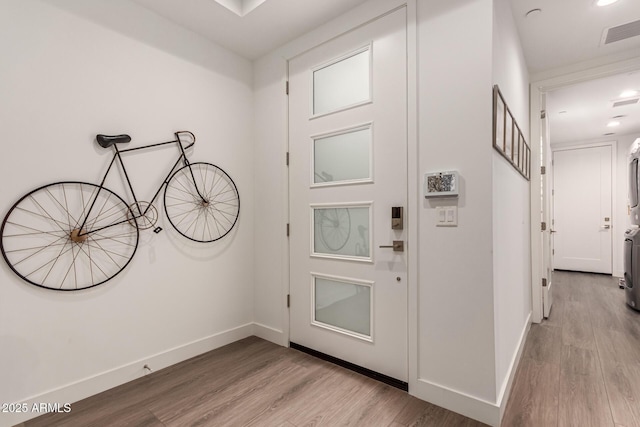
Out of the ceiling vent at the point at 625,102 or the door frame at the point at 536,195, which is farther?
the ceiling vent at the point at 625,102

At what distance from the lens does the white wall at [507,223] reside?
6.04 feet

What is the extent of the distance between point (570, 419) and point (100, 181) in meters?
3.29

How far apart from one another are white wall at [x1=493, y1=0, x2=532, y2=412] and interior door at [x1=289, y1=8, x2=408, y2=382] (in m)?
0.54

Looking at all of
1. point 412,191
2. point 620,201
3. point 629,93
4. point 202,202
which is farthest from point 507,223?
point 620,201

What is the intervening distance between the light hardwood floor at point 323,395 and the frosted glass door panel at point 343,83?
2.07 m

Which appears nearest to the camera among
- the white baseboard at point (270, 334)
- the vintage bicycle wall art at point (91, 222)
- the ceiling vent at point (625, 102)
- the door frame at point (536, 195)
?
the vintage bicycle wall art at point (91, 222)

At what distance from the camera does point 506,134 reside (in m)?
2.14

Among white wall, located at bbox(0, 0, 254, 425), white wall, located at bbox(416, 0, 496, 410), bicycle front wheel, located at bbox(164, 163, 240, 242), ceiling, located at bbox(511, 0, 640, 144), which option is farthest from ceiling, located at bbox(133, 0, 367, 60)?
ceiling, located at bbox(511, 0, 640, 144)

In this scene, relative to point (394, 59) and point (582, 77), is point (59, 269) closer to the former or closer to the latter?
point (394, 59)

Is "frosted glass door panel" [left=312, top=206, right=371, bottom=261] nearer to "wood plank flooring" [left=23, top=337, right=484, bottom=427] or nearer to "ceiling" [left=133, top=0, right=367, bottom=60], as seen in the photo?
"wood plank flooring" [left=23, top=337, right=484, bottom=427]

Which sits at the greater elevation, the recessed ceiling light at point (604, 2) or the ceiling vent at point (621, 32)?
the ceiling vent at point (621, 32)

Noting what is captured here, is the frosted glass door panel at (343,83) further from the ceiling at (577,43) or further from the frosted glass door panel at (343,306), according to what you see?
the frosted glass door panel at (343,306)

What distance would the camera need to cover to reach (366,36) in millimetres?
2281

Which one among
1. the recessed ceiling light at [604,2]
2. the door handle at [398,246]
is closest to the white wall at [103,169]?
the door handle at [398,246]
